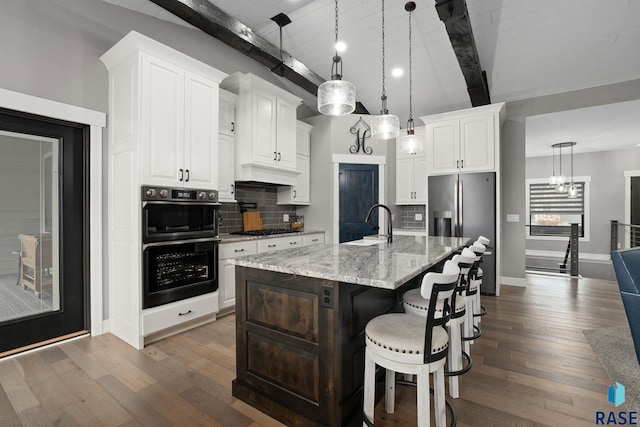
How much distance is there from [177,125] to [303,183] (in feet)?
8.44

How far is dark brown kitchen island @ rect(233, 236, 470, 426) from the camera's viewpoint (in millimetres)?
1549

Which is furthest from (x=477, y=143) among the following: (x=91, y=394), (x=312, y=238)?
(x=91, y=394)

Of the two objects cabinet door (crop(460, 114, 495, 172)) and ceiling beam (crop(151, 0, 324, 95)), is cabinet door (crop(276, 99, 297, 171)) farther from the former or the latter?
cabinet door (crop(460, 114, 495, 172))

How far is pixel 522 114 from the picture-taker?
197 inches

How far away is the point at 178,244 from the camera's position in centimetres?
295

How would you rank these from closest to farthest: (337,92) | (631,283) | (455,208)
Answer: (631,283) → (337,92) → (455,208)

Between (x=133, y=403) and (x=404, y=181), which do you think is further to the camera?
(x=404, y=181)

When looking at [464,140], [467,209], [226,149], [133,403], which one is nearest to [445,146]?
[464,140]

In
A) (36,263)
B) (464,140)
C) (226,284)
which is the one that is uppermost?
(464,140)


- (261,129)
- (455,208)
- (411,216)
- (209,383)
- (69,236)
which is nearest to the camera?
(209,383)

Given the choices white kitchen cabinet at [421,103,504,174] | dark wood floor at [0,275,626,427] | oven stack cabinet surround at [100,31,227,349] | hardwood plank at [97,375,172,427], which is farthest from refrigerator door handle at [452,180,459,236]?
hardwood plank at [97,375,172,427]

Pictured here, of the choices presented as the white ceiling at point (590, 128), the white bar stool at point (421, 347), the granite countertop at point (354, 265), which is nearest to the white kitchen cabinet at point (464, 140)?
the white ceiling at point (590, 128)

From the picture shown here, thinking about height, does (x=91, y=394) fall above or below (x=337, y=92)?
below

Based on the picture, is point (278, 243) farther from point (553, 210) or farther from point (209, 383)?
point (553, 210)
